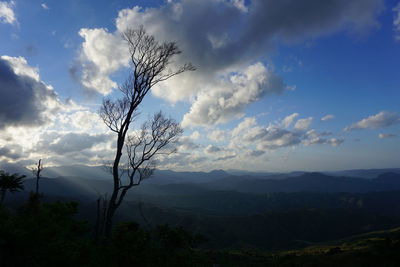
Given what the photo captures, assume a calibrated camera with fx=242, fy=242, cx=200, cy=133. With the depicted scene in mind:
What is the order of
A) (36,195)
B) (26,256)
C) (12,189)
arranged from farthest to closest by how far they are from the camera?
1. (12,189)
2. (36,195)
3. (26,256)

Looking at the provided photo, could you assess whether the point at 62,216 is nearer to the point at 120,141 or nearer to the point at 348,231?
the point at 120,141

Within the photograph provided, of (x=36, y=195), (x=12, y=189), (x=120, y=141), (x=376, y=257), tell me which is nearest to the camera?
(x=376, y=257)

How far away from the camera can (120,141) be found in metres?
16.4

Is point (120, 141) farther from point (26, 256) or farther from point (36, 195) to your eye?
point (36, 195)

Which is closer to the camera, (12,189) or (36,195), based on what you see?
(36,195)

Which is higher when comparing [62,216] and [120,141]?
[120,141]

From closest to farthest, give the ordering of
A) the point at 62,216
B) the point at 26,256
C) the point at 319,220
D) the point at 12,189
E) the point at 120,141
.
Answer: the point at 26,256 → the point at 62,216 → the point at 120,141 → the point at 12,189 → the point at 319,220

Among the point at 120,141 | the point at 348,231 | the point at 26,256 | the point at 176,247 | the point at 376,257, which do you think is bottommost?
the point at 348,231

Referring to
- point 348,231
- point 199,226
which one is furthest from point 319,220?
point 199,226

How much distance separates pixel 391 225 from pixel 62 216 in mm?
199826

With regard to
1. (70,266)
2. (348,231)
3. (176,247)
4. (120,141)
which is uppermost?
(120,141)

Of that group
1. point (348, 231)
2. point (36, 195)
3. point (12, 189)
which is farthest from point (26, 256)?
point (348, 231)

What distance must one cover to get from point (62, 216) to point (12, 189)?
25.0 metres

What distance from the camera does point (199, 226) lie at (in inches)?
5728
